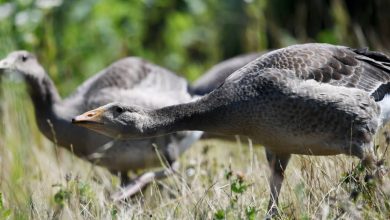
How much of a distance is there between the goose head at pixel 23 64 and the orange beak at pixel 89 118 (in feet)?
7.65

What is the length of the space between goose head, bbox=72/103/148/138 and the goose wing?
72cm

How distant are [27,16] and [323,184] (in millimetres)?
4224

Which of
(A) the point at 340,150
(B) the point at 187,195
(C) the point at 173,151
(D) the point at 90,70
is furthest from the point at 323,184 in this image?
(D) the point at 90,70

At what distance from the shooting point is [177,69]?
470 inches

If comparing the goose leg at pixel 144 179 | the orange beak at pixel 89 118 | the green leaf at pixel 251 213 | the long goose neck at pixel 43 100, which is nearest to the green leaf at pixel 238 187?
the green leaf at pixel 251 213

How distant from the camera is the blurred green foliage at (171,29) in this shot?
9.00 m

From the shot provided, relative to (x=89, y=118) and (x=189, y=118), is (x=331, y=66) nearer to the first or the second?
(x=189, y=118)

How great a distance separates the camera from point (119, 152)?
7.18 meters

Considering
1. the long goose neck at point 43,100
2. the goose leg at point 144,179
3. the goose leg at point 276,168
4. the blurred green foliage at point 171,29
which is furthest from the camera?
the blurred green foliage at point 171,29

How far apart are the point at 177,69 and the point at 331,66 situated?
6352 mm

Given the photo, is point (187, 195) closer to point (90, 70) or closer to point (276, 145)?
point (276, 145)

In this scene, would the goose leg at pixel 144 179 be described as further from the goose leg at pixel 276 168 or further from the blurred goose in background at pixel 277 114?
the blurred goose in background at pixel 277 114

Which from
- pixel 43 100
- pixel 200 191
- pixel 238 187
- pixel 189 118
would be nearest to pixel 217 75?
pixel 43 100

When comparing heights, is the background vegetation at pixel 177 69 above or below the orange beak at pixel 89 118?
below
